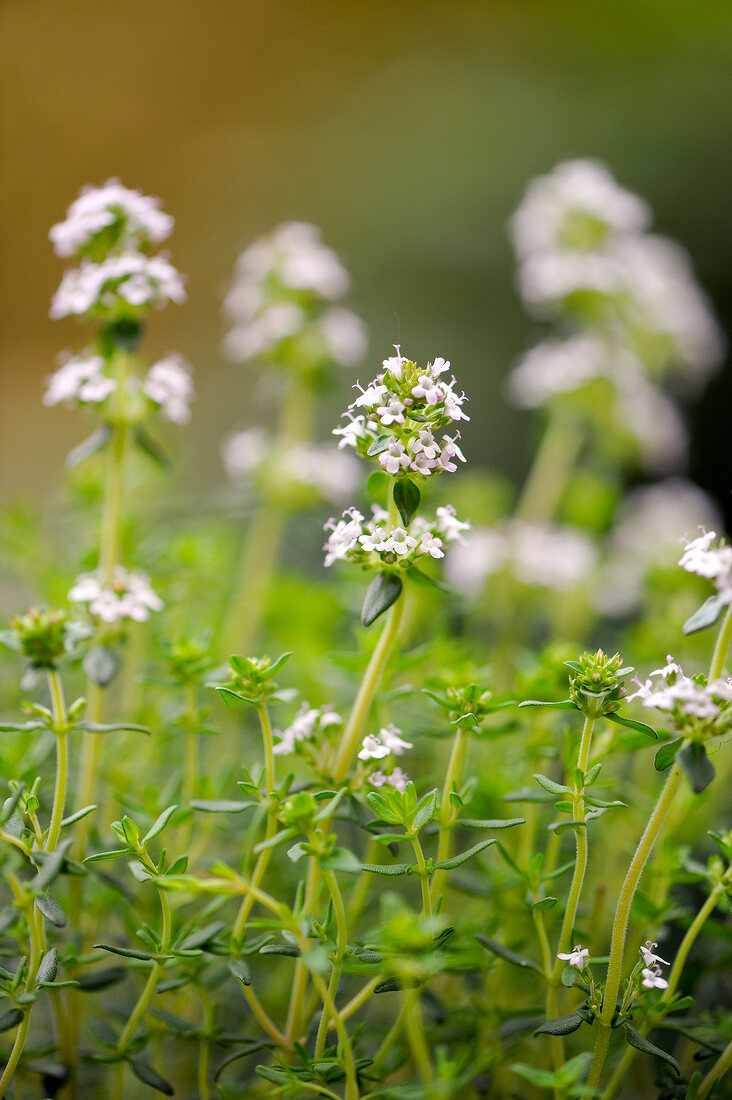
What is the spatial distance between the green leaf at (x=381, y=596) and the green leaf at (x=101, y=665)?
0.85 feet

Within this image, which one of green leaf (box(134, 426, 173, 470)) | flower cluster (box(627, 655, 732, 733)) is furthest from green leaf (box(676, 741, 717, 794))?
green leaf (box(134, 426, 173, 470))

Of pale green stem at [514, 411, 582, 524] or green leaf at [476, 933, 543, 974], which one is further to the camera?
pale green stem at [514, 411, 582, 524]

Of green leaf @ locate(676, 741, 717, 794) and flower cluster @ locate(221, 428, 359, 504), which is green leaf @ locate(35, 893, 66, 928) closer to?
green leaf @ locate(676, 741, 717, 794)

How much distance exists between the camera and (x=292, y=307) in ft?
4.44

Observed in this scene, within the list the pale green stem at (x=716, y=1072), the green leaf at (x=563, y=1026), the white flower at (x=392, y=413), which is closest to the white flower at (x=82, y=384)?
the white flower at (x=392, y=413)

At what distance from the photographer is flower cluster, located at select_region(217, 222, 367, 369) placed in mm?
1352

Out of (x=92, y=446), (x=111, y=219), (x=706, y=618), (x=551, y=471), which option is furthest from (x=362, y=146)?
(x=706, y=618)

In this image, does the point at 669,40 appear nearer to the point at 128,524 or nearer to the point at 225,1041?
the point at 128,524

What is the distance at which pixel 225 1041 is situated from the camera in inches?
32.4

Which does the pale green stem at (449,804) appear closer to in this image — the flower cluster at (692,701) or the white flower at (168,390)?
the flower cluster at (692,701)

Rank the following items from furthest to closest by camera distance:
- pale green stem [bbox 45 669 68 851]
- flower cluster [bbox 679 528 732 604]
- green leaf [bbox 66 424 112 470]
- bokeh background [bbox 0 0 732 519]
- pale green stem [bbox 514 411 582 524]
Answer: bokeh background [bbox 0 0 732 519] → pale green stem [bbox 514 411 582 524] → green leaf [bbox 66 424 112 470] → pale green stem [bbox 45 669 68 851] → flower cluster [bbox 679 528 732 604]

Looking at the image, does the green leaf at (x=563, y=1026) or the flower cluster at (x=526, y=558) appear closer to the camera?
the green leaf at (x=563, y=1026)

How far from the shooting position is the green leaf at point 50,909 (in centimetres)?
68

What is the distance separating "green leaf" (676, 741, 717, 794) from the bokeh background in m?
1.78
